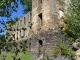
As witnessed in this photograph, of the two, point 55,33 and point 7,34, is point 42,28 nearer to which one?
point 55,33

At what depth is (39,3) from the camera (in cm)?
2178

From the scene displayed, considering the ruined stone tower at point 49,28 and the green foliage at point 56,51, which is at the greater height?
the ruined stone tower at point 49,28

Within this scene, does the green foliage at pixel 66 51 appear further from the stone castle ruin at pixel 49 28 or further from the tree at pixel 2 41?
the tree at pixel 2 41

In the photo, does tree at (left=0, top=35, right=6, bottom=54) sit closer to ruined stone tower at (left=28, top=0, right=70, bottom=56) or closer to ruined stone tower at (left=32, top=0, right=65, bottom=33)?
ruined stone tower at (left=28, top=0, right=70, bottom=56)

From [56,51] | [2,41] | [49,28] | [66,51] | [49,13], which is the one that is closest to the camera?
[2,41]

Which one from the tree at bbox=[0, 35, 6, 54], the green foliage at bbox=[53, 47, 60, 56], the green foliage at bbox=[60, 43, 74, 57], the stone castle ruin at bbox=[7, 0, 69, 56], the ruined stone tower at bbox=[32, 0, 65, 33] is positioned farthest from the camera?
the ruined stone tower at bbox=[32, 0, 65, 33]

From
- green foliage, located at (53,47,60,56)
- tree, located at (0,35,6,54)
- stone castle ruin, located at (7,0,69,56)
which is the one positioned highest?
tree, located at (0,35,6,54)

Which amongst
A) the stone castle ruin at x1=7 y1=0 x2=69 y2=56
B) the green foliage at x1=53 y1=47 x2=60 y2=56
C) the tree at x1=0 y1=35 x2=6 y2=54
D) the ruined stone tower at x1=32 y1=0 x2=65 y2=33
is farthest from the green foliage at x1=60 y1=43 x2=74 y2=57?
the tree at x1=0 y1=35 x2=6 y2=54

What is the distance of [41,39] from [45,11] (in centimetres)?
274

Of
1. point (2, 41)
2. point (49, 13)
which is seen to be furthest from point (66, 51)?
point (2, 41)

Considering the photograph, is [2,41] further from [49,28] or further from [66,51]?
[49,28]

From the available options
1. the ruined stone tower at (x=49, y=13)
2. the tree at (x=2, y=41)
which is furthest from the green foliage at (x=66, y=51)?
the tree at (x=2, y=41)

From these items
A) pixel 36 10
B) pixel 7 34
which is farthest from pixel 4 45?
pixel 36 10

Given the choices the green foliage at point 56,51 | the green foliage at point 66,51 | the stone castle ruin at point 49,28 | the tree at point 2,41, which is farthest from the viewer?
the stone castle ruin at point 49,28
